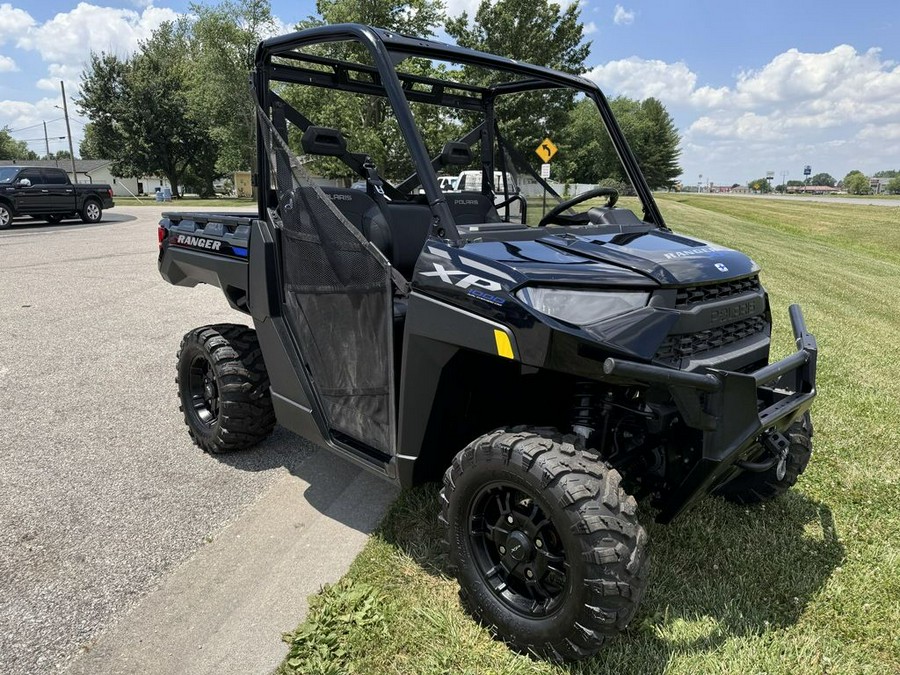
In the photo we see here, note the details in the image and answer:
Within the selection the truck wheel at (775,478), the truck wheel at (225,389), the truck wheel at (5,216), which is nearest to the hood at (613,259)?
the truck wheel at (775,478)

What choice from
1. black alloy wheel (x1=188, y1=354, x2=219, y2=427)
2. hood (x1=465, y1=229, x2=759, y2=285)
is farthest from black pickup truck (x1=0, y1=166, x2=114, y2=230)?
hood (x1=465, y1=229, x2=759, y2=285)

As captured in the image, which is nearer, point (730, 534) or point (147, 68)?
point (730, 534)

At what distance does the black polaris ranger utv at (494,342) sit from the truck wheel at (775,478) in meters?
0.01

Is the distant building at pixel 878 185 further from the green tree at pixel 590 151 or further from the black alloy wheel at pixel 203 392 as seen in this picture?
the black alloy wheel at pixel 203 392

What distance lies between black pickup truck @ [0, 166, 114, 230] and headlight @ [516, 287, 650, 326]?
62.9 feet

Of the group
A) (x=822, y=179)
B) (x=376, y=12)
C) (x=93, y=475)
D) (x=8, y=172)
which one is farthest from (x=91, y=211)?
(x=822, y=179)

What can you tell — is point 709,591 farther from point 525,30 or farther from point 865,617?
point 525,30

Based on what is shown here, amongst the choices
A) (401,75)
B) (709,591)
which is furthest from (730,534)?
(401,75)

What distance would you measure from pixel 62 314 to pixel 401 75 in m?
5.86

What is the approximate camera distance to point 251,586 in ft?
8.72

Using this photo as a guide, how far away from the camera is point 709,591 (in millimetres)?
2615

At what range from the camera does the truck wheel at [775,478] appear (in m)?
3.03

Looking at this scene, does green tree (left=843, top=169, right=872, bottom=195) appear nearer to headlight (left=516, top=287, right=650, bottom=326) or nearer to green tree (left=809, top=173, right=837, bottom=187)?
green tree (left=809, top=173, right=837, bottom=187)

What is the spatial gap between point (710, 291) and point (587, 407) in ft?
2.07
